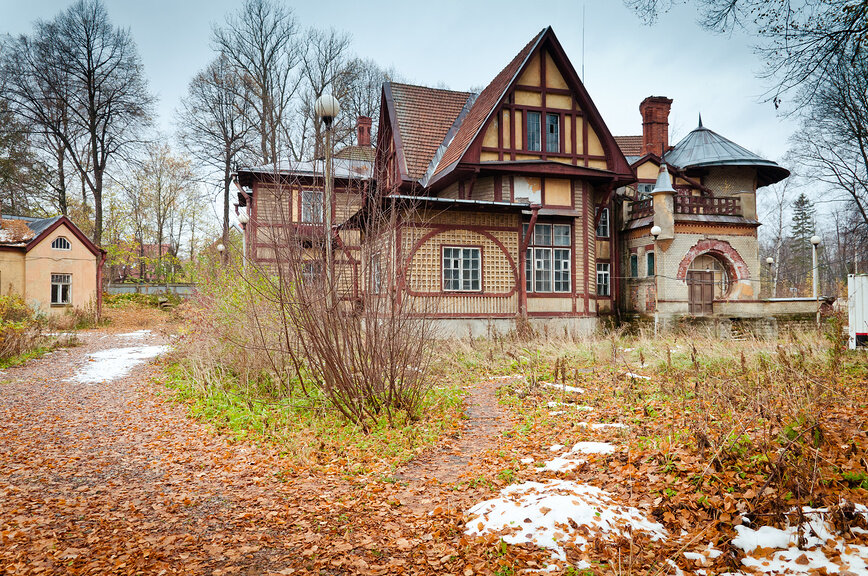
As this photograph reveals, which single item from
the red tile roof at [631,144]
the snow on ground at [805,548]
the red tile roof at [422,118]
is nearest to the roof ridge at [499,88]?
the red tile roof at [422,118]

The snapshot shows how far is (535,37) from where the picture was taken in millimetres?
18000

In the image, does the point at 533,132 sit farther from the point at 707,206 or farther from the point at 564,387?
the point at 564,387

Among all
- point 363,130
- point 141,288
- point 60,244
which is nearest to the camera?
point 60,244

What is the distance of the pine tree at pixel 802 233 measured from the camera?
44.4m

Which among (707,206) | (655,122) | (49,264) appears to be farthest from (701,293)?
(49,264)

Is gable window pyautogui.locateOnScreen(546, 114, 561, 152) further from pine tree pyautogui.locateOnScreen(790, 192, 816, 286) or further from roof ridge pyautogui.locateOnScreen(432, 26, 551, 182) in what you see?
pine tree pyautogui.locateOnScreen(790, 192, 816, 286)

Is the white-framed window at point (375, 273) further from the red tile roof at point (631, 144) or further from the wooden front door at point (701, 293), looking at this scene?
the red tile roof at point (631, 144)

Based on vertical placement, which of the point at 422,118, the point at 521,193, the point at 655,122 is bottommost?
the point at 521,193

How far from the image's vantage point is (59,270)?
22.9 meters

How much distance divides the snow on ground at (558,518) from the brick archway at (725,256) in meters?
18.9

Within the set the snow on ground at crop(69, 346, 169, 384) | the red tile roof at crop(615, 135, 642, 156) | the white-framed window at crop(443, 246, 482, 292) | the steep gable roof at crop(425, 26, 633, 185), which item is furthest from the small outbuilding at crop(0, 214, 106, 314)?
the red tile roof at crop(615, 135, 642, 156)

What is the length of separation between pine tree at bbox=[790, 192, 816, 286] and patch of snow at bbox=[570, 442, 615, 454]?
1842 inches

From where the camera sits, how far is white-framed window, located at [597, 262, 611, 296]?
74.0ft

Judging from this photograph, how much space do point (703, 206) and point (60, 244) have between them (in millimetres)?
27091
